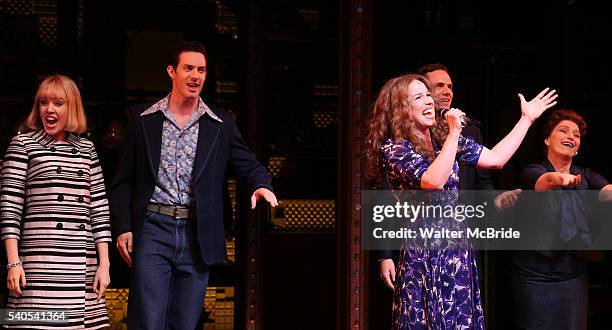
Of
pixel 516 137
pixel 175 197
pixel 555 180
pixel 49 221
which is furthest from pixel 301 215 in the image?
pixel 516 137

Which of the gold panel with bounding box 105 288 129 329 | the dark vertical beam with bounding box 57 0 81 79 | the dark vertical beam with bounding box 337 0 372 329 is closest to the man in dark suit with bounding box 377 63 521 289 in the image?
the dark vertical beam with bounding box 337 0 372 329

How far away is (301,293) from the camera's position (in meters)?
4.57

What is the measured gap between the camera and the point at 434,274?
10.6 ft

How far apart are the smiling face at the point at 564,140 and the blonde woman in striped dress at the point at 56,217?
6.92ft

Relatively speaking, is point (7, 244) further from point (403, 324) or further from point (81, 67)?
point (403, 324)

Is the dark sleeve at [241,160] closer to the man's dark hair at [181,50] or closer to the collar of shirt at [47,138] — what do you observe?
the man's dark hair at [181,50]

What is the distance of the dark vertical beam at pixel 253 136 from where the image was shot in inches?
163

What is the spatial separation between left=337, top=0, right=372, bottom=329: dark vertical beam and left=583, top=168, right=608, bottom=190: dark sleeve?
1175 mm

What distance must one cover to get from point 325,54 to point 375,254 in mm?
1154

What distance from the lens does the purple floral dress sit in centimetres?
321

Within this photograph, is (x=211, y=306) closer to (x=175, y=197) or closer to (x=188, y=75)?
(x=175, y=197)

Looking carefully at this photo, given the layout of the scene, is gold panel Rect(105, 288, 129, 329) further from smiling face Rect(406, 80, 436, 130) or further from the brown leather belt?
smiling face Rect(406, 80, 436, 130)

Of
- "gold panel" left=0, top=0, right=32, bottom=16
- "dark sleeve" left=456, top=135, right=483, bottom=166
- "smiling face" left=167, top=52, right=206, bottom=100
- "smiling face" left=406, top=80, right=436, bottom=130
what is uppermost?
"gold panel" left=0, top=0, right=32, bottom=16

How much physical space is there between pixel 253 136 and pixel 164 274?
0.98m
